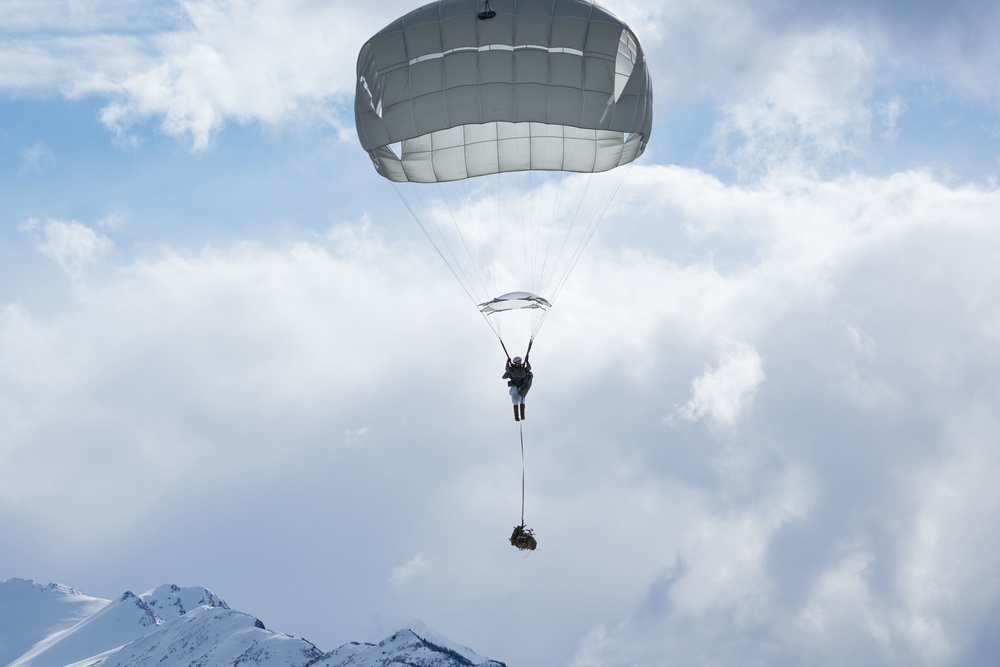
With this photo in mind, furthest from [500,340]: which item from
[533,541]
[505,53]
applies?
[505,53]

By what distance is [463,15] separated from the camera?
105ft

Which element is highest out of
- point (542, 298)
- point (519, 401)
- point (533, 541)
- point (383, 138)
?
point (383, 138)

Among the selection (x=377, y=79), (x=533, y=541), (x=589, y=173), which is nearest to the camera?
(x=533, y=541)

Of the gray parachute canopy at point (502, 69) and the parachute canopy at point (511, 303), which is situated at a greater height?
the gray parachute canopy at point (502, 69)

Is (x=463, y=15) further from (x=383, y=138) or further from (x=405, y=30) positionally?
(x=383, y=138)

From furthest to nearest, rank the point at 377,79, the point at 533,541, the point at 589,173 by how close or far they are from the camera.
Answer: the point at 589,173
the point at 377,79
the point at 533,541

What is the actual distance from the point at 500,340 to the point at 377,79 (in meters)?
9.23

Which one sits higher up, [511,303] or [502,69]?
[502,69]

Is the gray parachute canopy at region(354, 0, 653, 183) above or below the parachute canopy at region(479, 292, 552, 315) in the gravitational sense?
above

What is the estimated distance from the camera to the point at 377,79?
33.0 meters

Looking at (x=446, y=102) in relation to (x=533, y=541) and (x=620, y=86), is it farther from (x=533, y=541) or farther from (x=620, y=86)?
(x=533, y=541)

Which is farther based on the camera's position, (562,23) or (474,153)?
(474,153)

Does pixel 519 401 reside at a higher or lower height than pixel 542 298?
lower

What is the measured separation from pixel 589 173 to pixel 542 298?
16.2 feet
